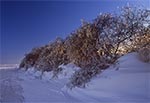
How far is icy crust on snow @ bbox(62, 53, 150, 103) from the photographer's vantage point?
18.5 ft

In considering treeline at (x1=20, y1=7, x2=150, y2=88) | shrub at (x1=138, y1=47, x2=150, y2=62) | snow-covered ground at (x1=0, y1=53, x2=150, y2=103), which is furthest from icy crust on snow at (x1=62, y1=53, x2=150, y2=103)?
treeline at (x1=20, y1=7, x2=150, y2=88)

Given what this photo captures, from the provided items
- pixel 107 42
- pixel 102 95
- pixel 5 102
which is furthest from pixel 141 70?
pixel 5 102

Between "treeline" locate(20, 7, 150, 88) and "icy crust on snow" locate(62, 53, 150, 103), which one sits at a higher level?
"treeline" locate(20, 7, 150, 88)

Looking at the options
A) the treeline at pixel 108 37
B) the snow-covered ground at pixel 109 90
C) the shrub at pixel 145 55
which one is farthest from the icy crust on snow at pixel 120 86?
the treeline at pixel 108 37

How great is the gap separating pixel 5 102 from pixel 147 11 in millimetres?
5376

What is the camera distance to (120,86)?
19.9 ft

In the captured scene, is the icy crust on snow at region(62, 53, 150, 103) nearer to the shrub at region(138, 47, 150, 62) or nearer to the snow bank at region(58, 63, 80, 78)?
the shrub at region(138, 47, 150, 62)

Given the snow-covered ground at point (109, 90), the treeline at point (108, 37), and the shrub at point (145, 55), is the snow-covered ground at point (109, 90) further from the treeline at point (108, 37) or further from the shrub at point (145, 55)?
the treeline at point (108, 37)

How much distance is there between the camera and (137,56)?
759 cm

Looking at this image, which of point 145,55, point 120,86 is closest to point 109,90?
point 120,86

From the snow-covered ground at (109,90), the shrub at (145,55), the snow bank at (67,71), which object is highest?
the shrub at (145,55)

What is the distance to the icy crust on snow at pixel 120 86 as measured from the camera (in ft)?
18.5

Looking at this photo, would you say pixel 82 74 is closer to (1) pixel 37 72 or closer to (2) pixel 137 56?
(2) pixel 137 56

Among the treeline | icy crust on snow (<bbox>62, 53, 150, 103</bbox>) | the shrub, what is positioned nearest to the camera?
icy crust on snow (<bbox>62, 53, 150, 103</bbox>)
